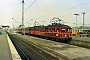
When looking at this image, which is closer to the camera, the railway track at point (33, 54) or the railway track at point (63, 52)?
the railway track at point (63, 52)

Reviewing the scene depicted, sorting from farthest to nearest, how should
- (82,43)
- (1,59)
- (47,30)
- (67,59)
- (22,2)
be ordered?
(22,2) → (47,30) → (82,43) → (67,59) → (1,59)

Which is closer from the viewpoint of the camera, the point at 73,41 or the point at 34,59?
the point at 34,59

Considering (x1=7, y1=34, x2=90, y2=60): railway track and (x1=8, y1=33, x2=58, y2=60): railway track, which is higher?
(x1=7, y1=34, x2=90, y2=60): railway track

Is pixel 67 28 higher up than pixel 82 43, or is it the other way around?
pixel 67 28

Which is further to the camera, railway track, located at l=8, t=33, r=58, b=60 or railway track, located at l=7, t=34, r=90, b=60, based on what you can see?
railway track, located at l=8, t=33, r=58, b=60

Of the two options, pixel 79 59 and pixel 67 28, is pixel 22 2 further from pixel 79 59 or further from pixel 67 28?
pixel 79 59

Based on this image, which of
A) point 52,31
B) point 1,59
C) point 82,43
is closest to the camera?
point 1,59

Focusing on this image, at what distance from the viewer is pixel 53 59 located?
43.1ft

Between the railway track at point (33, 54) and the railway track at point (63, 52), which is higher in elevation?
the railway track at point (63, 52)

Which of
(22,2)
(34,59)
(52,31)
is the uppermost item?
(22,2)

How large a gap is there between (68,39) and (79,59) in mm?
15403

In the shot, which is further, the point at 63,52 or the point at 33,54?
the point at 63,52

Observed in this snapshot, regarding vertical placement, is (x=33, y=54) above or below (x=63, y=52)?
below

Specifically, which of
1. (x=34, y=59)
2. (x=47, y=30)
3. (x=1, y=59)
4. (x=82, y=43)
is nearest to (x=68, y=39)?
(x=82, y=43)
